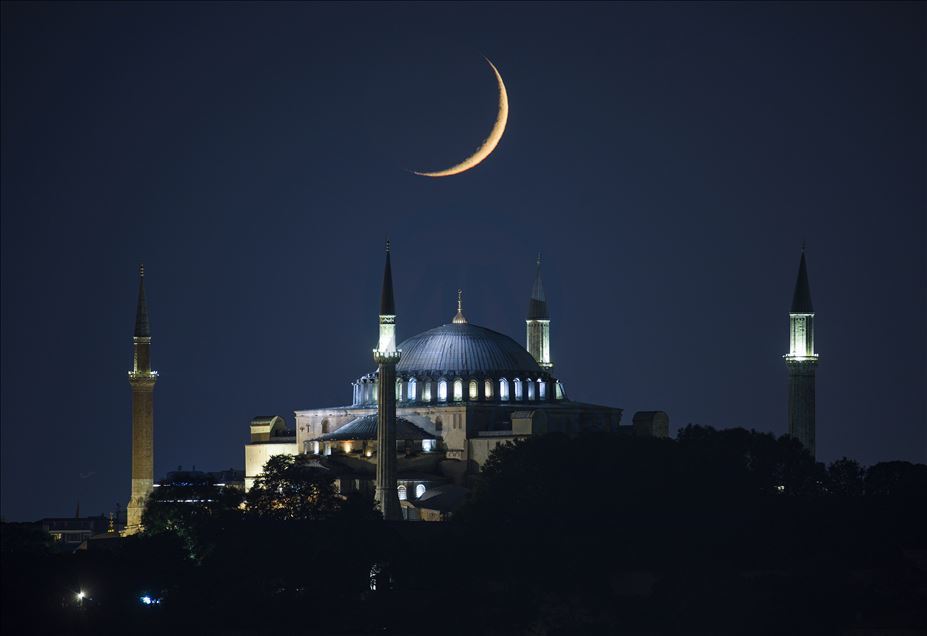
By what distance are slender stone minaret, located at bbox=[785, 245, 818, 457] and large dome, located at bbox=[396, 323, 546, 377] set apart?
875cm

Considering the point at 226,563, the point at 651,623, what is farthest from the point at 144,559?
the point at 651,623

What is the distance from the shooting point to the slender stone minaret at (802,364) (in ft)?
270

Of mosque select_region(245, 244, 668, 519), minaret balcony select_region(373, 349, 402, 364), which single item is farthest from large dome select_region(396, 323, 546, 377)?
minaret balcony select_region(373, 349, 402, 364)

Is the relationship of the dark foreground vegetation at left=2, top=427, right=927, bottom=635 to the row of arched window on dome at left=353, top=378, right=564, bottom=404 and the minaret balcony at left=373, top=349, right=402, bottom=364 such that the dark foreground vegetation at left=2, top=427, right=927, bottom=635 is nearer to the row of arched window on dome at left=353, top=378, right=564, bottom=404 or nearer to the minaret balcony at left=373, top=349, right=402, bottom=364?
the minaret balcony at left=373, top=349, right=402, bottom=364

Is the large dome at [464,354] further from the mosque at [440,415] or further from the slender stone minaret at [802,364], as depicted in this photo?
the slender stone minaret at [802,364]

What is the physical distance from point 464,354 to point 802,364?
1102 cm

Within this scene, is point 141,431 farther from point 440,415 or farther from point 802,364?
point 802,364

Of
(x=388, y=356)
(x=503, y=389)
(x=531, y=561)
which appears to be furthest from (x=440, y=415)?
(x=531, y=561)

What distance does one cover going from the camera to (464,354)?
8669 centimetres

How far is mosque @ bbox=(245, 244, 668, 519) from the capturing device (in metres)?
79.1

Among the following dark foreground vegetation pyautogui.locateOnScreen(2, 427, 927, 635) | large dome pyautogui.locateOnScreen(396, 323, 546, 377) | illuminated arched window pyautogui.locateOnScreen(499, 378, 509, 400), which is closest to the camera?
dark foreground vegetation pyautogui.locateOnScreen(2, 427, 927, 635)

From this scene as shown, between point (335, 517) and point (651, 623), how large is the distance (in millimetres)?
8689

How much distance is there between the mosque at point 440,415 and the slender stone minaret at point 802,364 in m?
4.34

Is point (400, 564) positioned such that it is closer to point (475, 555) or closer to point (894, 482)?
point (475, 555)
